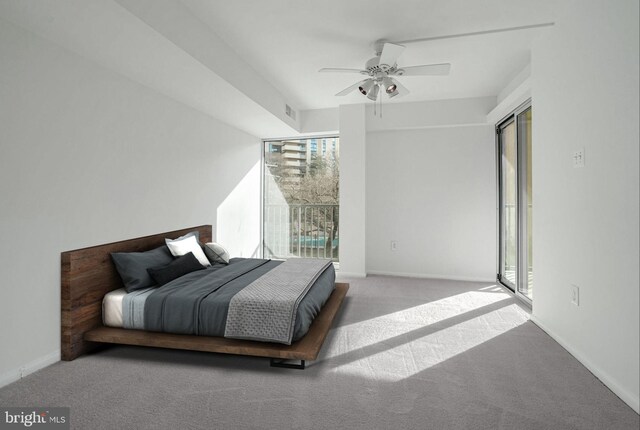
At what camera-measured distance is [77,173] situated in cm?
260

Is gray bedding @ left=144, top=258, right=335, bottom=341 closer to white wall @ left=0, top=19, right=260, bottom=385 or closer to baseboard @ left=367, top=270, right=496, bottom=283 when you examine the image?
white wall @ left=0, top=19, right=260, bottom=385

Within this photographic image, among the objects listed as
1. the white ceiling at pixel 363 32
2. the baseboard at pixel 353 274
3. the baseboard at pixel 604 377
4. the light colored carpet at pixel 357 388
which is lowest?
the light colored carpet at pixel 357 388

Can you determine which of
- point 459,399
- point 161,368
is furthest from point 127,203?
point 459,399

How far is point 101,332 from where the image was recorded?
2584 mm

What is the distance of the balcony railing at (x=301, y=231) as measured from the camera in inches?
236

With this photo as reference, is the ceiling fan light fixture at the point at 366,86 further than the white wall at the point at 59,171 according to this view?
Yes

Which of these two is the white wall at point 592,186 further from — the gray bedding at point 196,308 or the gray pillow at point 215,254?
the gray pillow at point 215,254

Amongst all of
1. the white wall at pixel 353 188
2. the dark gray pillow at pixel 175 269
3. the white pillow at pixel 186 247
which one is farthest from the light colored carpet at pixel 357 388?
the white wall at pixel 353 188

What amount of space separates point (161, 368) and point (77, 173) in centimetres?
155

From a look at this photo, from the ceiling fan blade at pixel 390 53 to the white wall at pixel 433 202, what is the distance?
2.28m

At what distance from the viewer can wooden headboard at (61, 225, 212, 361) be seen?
2473 mm

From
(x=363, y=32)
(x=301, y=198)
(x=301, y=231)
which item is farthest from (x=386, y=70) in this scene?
(x=301, y=231)

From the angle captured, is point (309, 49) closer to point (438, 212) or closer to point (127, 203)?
point (127, 203)

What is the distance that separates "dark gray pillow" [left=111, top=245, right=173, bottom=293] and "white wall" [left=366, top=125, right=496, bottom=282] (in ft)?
11.2
